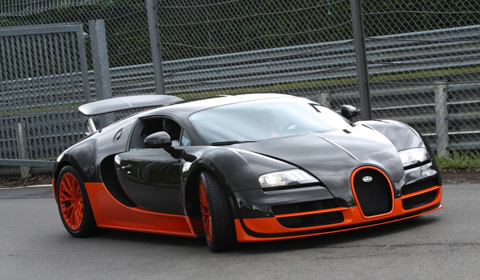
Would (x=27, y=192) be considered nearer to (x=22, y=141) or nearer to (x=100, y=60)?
(x=22, y=141)

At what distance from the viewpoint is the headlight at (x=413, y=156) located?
19.7 ft

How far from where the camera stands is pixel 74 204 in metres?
7.88

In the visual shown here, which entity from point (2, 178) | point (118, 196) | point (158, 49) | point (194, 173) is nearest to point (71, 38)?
point (158, 49)

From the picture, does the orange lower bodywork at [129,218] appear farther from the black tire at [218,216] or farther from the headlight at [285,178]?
the headlight at [285,178]

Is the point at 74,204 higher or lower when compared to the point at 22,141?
higher

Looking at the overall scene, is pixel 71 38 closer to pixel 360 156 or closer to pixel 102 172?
pixel 102 172

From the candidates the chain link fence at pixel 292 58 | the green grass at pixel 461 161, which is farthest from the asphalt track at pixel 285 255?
the chain link fence at pixel 292 58

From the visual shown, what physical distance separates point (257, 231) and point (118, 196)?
200 centimetres

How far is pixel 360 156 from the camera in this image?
580 cm

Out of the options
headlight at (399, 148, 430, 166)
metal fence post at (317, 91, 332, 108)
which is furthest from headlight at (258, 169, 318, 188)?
metal fence post at (317, 91, 332, 108)

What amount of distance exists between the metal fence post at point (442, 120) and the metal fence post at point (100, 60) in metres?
4.42

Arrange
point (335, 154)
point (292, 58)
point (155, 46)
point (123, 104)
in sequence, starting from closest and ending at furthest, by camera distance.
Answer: point (335, 154), point (123, 104), point (292, 58), point (155, 46)

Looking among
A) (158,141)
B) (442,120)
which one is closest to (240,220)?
(158,141)

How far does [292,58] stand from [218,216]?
5.56 m
